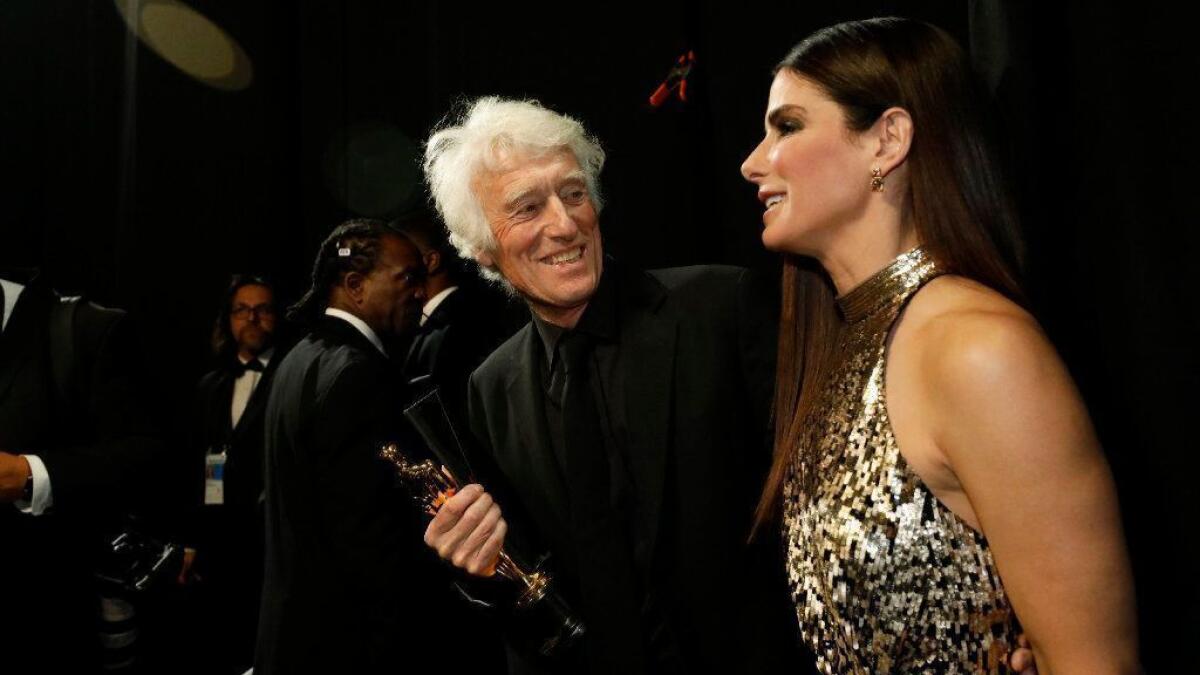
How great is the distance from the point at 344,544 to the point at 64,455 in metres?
0.72

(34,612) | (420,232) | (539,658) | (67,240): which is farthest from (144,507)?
Result: (539,658)

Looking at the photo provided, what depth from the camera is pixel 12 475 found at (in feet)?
6.89

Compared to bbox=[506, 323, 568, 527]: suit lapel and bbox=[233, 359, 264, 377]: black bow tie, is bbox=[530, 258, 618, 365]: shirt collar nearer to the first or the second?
bbox=[506, 323, 568, 527]: suit lapel

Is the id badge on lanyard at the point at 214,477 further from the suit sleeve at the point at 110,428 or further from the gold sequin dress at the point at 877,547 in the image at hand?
the gold sequin dress at the point at 877,547

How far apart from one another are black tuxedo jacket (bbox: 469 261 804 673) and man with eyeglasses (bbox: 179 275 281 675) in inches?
82.2

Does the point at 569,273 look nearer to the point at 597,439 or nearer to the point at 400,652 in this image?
the point at 597,439

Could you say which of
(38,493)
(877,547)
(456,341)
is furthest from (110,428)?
(877,547)

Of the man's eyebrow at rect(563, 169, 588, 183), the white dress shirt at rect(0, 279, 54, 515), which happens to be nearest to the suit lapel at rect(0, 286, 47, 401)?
the white dress shirt at rect(0, 279, 54, 515)

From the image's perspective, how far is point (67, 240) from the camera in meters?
4.72

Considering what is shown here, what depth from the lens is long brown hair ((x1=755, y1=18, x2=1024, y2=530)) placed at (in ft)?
3.84

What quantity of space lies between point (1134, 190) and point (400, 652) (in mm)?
1970

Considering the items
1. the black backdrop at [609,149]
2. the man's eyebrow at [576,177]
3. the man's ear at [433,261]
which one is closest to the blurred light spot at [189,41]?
the black backdrop at [609,149]

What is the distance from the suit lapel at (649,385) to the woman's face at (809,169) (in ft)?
1.26

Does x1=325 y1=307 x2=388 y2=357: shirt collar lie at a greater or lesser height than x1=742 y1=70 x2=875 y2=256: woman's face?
lesser
